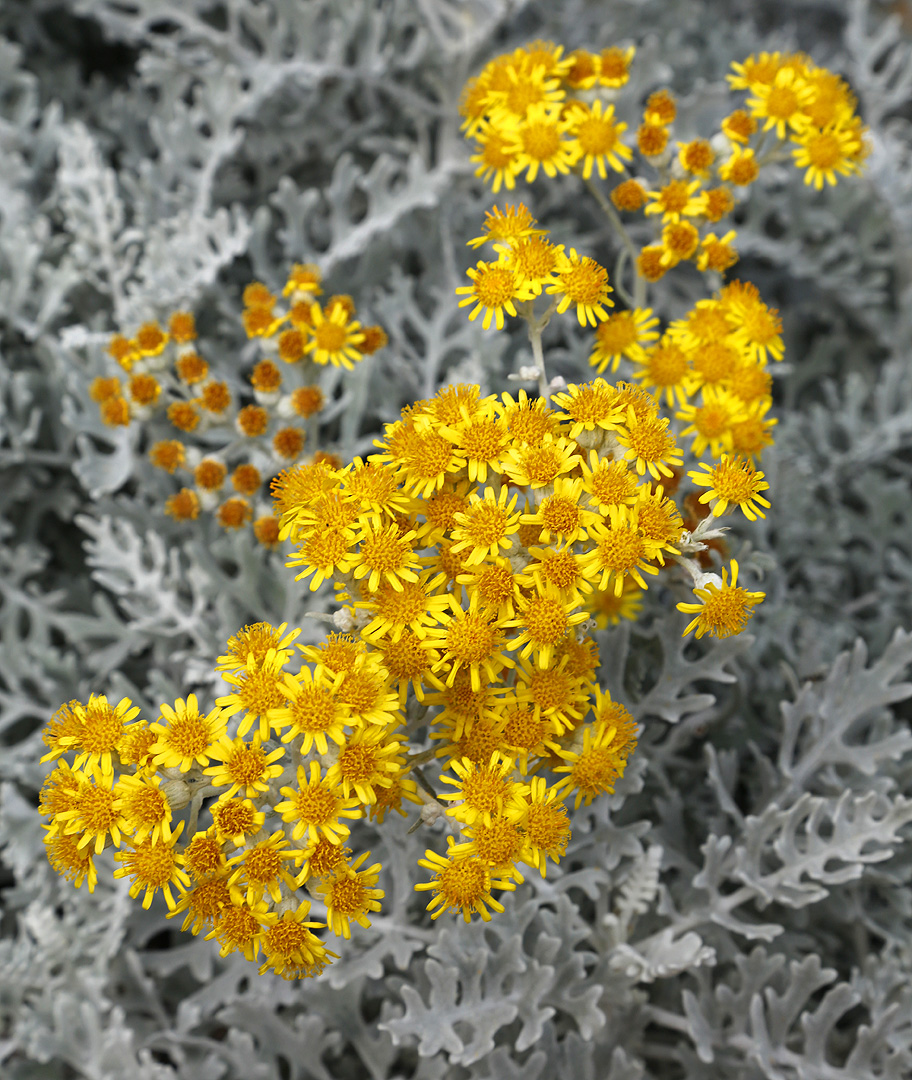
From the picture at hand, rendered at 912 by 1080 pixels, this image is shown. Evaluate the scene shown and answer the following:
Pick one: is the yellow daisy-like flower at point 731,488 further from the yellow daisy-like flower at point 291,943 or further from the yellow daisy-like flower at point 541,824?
the yellow daisy-like flower at point 291,943

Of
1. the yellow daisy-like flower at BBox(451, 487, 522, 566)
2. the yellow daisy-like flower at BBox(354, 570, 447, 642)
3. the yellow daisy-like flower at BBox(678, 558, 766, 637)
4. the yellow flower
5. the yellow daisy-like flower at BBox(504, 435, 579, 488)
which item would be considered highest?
the yellow flower

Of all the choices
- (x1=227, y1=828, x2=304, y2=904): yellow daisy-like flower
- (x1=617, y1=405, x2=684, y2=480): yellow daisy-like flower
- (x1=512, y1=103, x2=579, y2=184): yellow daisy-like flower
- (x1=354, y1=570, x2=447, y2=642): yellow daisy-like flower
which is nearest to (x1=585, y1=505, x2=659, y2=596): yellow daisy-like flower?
(x1=617, y1=405, x2=684, y2=480): yellow daisy-like flower

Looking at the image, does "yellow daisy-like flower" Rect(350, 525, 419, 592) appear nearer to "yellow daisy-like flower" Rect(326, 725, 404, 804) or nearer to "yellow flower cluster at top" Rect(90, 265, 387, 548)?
"yellow daisy-like flower" Rect(326, 725, 404, 804)

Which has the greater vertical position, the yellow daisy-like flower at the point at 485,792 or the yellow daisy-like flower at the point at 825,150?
the yellow daisy-like flower at the point at 825,150

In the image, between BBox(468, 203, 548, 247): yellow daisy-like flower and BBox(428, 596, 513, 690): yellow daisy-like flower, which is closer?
BBox(428, 596, 513, 690): yellow daisy-like flower

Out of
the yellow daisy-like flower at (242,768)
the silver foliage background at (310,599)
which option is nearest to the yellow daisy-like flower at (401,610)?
the yellow daisy-like flower at (242,768)

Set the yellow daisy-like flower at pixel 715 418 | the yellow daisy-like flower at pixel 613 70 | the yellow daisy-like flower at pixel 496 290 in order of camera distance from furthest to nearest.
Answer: the yellow daisy-like flower at pixel 613 70 → the yellow daisy-like flower at pixel 715 418 → the yellow daisy-like flower at pixel 496 290

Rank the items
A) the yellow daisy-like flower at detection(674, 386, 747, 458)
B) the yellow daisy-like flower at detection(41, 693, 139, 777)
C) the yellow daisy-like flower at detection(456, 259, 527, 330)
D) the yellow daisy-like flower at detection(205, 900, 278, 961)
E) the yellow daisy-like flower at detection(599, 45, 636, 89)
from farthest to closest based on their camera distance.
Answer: the yellow daisy-like flower at detection(599, 45, 636, 89)
the yellow daisy-like flower at detection(674, 386, 747, 458)
the yellow daisy-like flower at detection(456, 259, 527, 330)
the yellow daisy-like flower at detection(41, 693, 139, 777)
the yellow daisy-like flower at detection(205, 900, 278, 961)

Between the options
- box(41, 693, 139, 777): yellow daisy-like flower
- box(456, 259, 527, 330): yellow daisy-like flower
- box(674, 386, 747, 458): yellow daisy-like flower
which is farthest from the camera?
box(674, 386, 747, 458): yellow daisy-like flower
